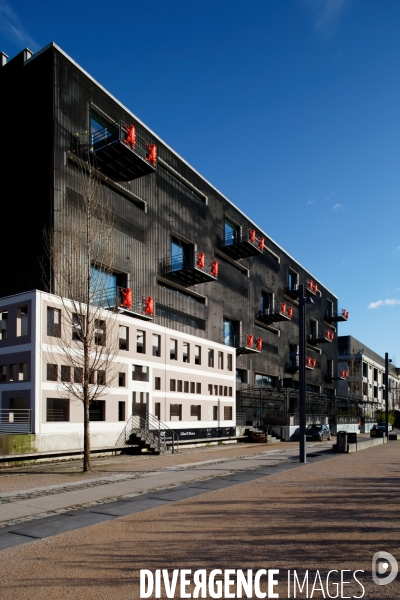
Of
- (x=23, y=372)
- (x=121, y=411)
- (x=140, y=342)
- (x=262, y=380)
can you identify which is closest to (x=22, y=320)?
(x=23, y=372)

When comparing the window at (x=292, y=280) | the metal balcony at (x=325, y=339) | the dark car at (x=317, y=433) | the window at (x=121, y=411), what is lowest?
the dark car at (x=317, y=433)

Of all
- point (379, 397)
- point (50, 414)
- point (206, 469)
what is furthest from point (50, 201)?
point (379, 397)

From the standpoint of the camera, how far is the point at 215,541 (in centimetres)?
993

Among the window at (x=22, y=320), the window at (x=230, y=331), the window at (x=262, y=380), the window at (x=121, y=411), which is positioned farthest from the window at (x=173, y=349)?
the window at (x=262, y=380)

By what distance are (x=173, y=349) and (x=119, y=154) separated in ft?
49.5

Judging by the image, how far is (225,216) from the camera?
185 feet

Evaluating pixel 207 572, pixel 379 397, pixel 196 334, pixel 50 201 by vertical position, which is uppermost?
pixel 50 201

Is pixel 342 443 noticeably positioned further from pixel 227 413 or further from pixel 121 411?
pixel 227 413

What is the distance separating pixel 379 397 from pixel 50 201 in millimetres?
97727

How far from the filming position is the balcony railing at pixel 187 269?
143 feet

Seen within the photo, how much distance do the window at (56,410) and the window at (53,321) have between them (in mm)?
3572

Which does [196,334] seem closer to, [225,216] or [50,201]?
[225,216]

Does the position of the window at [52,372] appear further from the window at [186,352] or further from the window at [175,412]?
the window at [186,352]

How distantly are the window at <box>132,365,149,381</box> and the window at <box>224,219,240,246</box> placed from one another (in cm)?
2051
